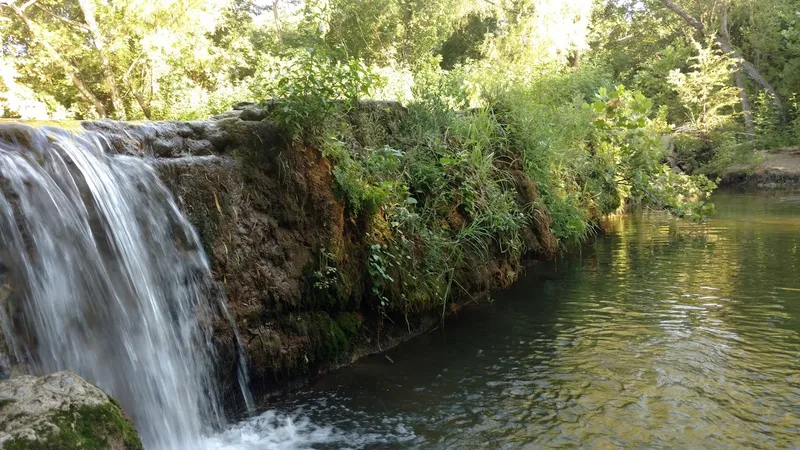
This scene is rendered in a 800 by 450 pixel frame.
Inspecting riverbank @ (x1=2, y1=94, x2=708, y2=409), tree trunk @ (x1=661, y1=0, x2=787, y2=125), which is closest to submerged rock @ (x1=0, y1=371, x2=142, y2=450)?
riverbank @ (x1=2, y1=94, x2=708, y2=409)

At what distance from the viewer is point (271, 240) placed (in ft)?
16.9

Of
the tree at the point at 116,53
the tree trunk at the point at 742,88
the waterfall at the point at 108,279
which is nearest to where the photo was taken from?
the waterfall at the point at 108,279

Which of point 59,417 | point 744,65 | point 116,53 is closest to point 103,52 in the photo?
point 116,53

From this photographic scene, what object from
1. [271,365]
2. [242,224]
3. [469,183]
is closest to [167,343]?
[271,365]

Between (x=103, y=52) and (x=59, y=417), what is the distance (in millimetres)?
16100

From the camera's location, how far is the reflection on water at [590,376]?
3916 millimetres

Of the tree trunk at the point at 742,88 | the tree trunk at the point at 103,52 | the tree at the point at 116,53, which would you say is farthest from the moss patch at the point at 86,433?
the tree trunk at the point at 742,88

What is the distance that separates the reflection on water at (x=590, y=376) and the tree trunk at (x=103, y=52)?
12.8 metres

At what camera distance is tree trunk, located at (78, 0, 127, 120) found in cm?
1585

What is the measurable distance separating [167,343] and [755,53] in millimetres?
36375

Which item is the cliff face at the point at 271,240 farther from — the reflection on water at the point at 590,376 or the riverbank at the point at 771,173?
the riverbank at the point at 771,173

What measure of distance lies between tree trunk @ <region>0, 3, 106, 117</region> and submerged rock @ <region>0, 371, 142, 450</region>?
15.8 m

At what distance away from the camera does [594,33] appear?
31.2m

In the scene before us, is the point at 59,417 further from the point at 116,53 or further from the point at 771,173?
the point at 771,173
